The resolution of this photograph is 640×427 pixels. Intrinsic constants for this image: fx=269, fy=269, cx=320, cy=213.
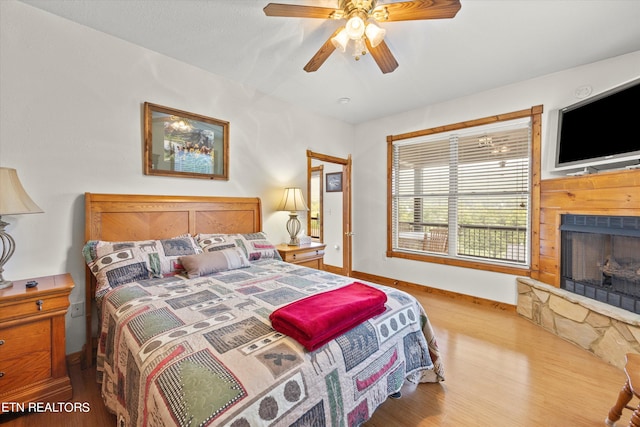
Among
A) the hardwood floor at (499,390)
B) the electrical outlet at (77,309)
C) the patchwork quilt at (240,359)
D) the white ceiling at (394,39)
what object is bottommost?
the hardwood floor at (499,390)

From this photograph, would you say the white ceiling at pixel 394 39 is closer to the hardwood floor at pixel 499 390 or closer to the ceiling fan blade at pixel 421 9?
the ceiling fan blade at pixel 421 9

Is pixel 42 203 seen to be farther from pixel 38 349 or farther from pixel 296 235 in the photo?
pixel 296 235

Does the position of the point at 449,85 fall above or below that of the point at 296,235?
above

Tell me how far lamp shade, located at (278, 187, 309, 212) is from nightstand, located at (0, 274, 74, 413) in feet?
7.03

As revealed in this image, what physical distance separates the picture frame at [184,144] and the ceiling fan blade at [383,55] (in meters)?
1.77

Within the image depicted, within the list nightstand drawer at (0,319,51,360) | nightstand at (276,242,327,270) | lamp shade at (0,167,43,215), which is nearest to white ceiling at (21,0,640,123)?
lamp shade at (0,167,43,215)

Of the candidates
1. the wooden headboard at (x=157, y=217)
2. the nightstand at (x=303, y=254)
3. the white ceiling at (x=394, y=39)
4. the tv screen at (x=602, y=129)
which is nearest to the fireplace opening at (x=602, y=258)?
the tv screen at (x=602, y=129)

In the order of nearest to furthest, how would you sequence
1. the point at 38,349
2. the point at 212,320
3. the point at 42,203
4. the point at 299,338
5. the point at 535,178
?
the point at 299,338 → the point at 212,320 → the point at 38,349 → the point at 42,203 → the point at 535,178

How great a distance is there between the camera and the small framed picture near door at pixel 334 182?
523cm

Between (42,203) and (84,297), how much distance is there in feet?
2.65

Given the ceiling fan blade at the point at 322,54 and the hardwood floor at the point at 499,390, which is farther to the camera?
the ceiling fan blade at the point at 322,54

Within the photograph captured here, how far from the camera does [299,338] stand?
1199mm

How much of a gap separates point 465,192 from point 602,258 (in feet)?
5.00

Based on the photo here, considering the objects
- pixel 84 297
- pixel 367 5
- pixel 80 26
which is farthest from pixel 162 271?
pixel 367 5
